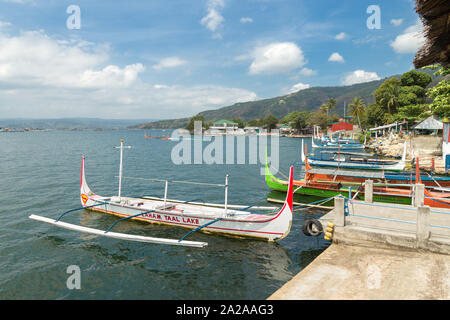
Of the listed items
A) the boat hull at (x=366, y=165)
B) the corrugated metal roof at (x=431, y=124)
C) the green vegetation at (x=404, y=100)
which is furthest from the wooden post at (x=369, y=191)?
the green vegetation at (x=404, y=100)

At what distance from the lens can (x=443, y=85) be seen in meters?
22.5

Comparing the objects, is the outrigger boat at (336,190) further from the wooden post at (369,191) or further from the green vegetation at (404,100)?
the green vegetation at (404,100)

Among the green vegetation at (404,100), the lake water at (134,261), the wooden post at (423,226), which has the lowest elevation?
the lake water at (134,261)

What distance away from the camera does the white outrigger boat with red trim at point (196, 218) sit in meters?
15.3

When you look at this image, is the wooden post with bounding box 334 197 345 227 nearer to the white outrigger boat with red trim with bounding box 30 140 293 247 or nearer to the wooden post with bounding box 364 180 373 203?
the white outrigger boat with red trim with bounding box 30 140 293 247

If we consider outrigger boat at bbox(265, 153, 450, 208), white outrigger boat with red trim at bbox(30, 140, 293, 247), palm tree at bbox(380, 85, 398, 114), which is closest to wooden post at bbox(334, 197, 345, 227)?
white outrigger boat with red trim at bbox(30, 140, 293, 247)

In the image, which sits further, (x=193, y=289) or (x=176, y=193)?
(x=176, y=193)

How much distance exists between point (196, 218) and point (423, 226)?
471 inches

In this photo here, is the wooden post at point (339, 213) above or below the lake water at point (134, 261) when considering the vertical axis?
above

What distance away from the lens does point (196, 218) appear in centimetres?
1733

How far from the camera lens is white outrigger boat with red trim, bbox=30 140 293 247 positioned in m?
15.3

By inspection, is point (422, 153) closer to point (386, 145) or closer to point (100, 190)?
point (386, 145)
